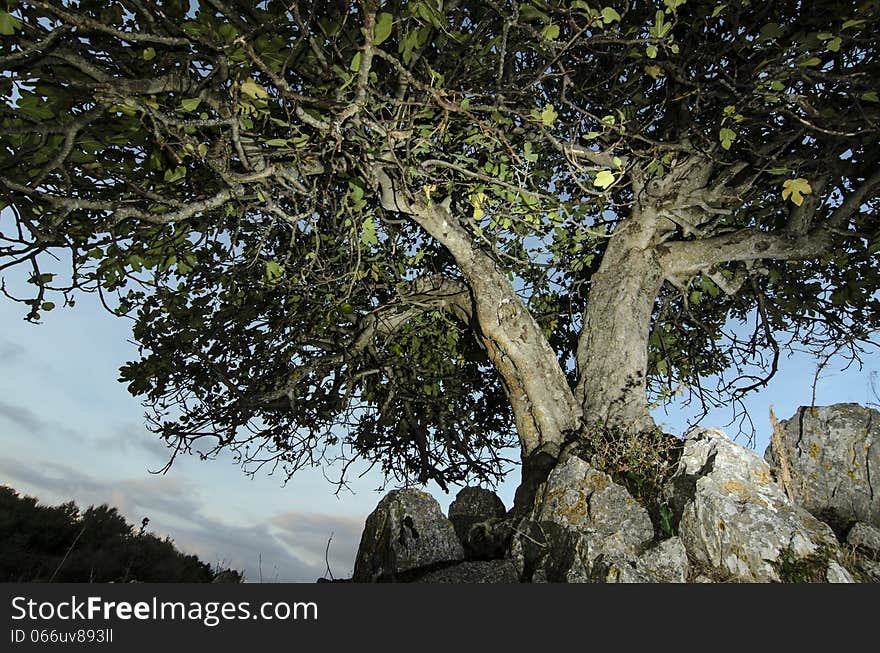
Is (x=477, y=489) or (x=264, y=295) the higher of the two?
(x=264, y=295)

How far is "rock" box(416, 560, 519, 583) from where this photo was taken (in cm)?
443

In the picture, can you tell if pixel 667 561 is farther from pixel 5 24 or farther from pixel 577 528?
pixel 5 24

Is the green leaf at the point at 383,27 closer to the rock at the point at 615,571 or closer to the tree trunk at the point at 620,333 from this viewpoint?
the rock at the point at 615,571

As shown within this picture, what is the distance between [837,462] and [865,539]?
7.20 feet

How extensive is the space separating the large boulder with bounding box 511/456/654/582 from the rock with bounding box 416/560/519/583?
0.66 ft

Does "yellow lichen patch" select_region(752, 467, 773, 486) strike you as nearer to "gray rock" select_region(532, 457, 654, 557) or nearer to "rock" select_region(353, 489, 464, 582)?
"gray rock" select_region(532, 457, 654, 557)

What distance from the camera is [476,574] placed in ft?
14.8

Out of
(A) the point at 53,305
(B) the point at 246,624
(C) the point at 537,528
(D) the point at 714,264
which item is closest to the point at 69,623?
(B) the point at 246,624

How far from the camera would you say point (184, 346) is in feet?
28.1

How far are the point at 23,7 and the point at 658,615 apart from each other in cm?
651

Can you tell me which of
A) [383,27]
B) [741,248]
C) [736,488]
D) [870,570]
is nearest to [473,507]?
[736,488]

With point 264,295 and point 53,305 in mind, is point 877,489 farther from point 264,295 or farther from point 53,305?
point 53,305

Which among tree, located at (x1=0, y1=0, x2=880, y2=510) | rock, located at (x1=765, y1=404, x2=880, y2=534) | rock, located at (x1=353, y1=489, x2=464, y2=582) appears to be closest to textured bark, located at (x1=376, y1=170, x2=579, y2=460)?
tree, located at (x1=0, y1=0, x2=880, y2=510)

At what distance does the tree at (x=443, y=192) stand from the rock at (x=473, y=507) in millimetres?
620
